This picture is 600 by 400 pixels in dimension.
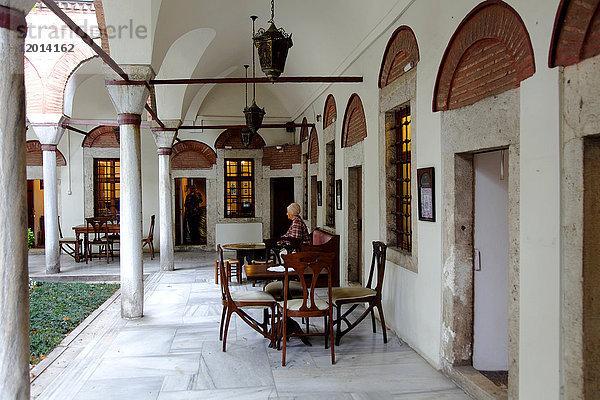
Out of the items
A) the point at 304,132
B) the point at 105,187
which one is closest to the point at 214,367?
the point at 304,132

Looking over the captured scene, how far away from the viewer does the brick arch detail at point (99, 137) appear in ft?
45.6

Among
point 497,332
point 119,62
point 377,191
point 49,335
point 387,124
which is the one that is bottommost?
point 49,335

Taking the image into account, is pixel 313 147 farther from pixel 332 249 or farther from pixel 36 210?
pixel 36 210

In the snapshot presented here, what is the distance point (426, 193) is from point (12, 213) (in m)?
3.46

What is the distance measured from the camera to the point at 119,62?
6.25 metres

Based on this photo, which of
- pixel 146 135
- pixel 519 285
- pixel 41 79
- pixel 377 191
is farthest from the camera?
pixel 146 135

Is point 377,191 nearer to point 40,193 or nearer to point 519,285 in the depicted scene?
point 519,285

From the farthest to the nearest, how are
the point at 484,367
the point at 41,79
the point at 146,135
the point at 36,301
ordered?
the point at 146,135, the point at 41,79, the point at 36,301, the point at 484,367

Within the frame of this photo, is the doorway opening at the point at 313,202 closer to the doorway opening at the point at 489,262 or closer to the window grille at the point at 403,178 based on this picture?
the window grille at the point at 403,178

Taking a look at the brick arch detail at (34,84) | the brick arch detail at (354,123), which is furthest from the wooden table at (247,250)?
the brick arch detail at (34,84)

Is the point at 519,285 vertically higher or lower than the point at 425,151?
lower

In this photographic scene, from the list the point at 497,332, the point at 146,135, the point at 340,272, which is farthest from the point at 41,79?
the point at 497,332

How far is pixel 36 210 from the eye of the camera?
52.4 ft

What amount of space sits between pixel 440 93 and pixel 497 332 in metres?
2.15
